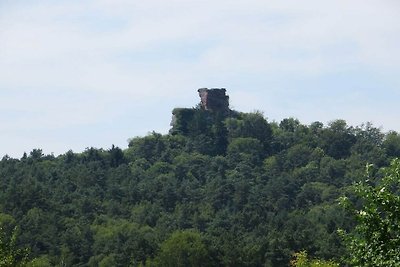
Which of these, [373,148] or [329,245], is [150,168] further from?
[329,245]

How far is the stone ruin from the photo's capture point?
166875 mm

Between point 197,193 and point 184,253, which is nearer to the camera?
point 184,253

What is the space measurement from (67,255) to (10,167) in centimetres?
5109

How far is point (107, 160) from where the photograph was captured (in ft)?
495

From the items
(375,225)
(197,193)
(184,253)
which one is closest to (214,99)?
(197,193)

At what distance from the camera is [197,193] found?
5344 inches

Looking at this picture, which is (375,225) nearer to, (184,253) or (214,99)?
(184,253)

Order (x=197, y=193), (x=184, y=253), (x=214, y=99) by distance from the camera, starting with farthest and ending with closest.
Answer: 1. (x=214, y=99)
2. (x=197, y=193)
3. (x=184, y=253)

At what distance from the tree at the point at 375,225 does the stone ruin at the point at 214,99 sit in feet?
480

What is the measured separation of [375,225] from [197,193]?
116m

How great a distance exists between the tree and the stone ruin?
480 ft

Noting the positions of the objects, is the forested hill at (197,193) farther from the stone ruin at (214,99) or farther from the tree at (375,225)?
the tree at (375,225)

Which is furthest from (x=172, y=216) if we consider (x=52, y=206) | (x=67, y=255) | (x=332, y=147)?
(x=332, y=147)

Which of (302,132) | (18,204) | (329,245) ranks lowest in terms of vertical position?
(329,245)
